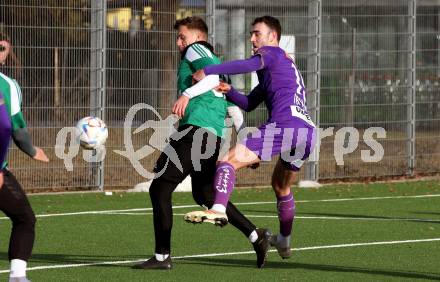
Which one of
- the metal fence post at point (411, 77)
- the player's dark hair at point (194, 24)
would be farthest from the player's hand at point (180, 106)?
the metal fence post at point (411, 77)

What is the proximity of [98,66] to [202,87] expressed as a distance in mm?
9381

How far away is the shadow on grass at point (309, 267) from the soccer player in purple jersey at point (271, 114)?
752 millimetres

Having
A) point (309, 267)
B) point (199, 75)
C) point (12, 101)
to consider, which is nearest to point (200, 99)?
point (199, 75)

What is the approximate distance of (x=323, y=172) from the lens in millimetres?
21766

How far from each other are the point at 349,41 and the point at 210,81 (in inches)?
467

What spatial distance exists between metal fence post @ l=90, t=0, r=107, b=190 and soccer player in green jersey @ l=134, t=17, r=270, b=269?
8504 mm

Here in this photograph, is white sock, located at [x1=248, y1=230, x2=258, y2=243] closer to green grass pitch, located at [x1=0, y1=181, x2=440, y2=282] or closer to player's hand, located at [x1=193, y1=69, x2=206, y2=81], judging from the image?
green grass pitch, located at [x1=0, y1=181, x2=440, y2=282]

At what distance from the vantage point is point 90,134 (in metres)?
12.1

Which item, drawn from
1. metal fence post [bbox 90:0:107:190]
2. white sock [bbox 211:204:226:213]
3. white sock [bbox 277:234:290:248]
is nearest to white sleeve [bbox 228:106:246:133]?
white sock [bbox 277:234:290:248]

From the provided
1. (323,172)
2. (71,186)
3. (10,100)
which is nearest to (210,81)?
(10,100)

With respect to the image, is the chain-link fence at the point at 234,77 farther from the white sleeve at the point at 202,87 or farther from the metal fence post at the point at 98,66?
the white sleeve at the point at 202,87

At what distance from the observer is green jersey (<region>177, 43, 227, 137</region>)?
11.0m

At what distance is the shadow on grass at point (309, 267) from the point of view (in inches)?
416

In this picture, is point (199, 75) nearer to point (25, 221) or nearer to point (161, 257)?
point (161, 257)
